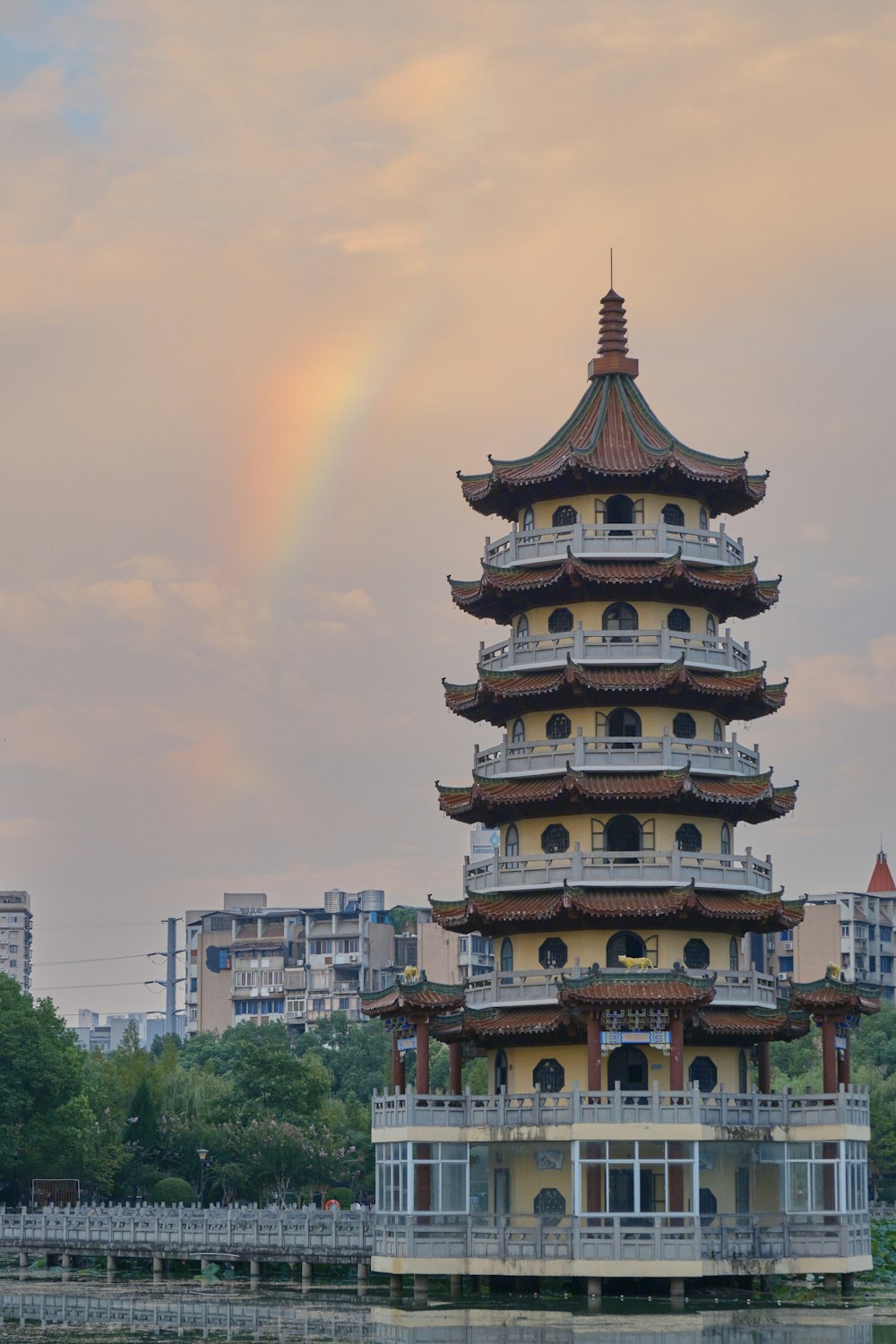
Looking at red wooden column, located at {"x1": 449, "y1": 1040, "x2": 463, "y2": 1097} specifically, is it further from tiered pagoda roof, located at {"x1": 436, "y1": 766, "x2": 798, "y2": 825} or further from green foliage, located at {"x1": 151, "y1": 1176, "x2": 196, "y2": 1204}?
green foliage, located at {"x1": 151, "y1": 1176, "x2": 196, "y2": 1204}

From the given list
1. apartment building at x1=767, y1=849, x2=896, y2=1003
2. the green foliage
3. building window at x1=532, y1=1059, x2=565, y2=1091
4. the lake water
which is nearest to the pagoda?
building window at x1=532, y1=1059, x2=565, y2=1091

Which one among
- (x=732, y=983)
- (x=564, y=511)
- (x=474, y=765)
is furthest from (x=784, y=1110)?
(x=564, y=511)

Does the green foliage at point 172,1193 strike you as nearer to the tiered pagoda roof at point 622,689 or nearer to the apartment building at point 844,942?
the tiered pagoda roof at point 622,689

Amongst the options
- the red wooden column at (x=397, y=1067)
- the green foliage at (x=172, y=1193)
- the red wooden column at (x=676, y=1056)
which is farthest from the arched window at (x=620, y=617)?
the green foliage at (x=172, y=1193)

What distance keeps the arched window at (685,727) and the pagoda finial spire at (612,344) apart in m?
13.2

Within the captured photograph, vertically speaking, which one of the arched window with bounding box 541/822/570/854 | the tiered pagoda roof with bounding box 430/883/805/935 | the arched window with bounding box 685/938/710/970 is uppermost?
the arched window with bounding box 541/822/570/854

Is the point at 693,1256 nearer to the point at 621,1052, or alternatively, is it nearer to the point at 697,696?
the point at 621,1052

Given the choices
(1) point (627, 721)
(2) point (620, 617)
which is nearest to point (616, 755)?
(1) point (627, 721)

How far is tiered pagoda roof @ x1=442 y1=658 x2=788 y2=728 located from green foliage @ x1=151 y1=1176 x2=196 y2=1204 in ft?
118

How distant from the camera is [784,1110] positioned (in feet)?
230

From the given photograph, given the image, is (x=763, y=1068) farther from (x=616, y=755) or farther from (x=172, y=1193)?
(x=172, y=1193)

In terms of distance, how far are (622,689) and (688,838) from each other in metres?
5.48

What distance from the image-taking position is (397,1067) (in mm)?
75000

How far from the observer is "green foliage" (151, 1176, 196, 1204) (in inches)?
4053
